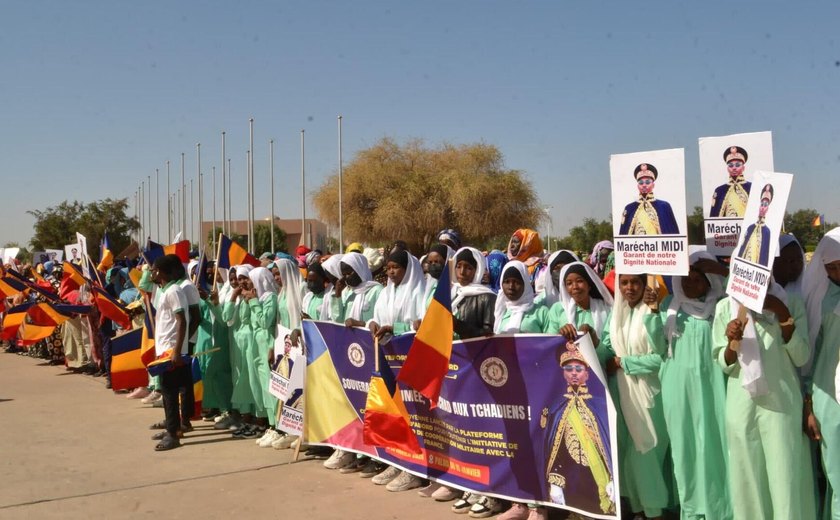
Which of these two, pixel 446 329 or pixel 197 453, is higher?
pixel 446 329

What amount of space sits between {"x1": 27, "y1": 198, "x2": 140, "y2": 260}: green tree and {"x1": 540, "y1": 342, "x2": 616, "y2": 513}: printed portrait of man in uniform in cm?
4074

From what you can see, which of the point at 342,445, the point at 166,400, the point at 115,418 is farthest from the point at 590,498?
the point at 115,418

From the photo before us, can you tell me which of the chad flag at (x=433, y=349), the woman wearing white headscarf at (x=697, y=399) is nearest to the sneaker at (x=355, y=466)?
the chad flag at (x=433, y=349)

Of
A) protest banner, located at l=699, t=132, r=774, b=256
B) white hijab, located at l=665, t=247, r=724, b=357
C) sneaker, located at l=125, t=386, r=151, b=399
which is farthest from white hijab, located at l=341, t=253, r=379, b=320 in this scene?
sneaker, located at l=125, t=386, r=151, b=399

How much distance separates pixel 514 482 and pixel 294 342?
288 cm

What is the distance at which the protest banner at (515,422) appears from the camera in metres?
4.92

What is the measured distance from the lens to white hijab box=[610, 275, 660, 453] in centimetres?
481

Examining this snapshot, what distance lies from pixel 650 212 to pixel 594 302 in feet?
2.73

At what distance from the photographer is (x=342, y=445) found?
Answer: 6.90 meters

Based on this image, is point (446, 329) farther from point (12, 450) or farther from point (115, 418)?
point (115, 418)

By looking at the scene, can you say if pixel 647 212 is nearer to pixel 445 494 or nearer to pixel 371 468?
pixel 445 494

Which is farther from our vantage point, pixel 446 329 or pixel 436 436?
pixel 436 436

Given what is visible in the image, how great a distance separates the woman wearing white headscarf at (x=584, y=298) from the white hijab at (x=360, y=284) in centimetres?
241

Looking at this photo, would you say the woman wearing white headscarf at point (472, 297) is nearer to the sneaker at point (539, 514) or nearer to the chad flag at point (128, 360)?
the sneaker at point (539, 514)
